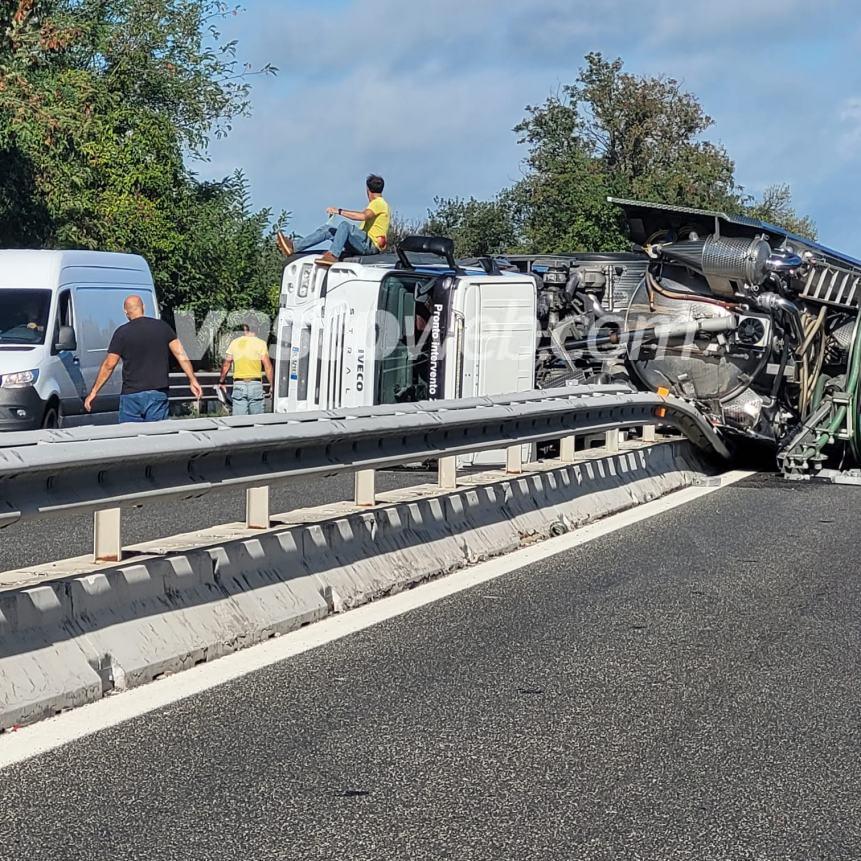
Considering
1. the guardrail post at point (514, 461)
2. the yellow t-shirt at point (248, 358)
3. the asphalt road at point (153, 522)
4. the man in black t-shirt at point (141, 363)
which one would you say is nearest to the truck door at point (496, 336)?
the asphalt road at point (153, 522)

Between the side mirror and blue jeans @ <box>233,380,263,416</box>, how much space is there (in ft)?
6.70

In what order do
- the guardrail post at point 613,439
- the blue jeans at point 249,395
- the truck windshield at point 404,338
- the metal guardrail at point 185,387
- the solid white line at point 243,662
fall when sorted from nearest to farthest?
the solid white line at point 243,662, the guardrail post at point 613,439, the truck windshield at point 404,338, the blue jeans at point 249,395, the metal guardrail at point 185,387

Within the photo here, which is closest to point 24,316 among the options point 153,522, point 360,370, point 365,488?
point 360,370

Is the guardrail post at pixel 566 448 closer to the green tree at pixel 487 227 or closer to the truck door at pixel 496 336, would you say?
the truck door at pixel 496 336

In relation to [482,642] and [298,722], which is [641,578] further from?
[298,722]

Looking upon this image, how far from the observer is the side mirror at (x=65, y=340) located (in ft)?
60.7

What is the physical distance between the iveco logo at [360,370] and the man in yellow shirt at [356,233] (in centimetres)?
109

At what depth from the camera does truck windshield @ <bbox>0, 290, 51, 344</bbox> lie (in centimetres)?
1855

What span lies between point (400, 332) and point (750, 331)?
3456mm

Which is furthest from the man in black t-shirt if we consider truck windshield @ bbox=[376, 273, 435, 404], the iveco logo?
truck windshield @ bbox=[376, 273, 435, 404]

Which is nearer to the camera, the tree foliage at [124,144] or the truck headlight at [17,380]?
the truck headlight at [17,380]

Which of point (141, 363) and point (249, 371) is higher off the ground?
point (141, 363)

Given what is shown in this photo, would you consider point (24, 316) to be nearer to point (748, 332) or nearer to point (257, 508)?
point (748, 332)

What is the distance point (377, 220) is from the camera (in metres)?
18.0
